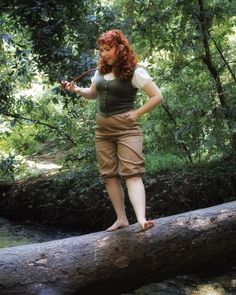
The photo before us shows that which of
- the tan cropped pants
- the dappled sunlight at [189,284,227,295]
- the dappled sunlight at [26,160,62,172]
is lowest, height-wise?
the dappled sunlight at [189,284,227,295]

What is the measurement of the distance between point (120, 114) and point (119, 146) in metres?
0.28

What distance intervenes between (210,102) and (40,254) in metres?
3.96

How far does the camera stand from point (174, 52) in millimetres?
7309

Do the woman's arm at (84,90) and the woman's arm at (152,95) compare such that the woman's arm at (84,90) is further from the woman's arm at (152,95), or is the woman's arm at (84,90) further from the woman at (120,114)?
the woman's arm at (152,95)

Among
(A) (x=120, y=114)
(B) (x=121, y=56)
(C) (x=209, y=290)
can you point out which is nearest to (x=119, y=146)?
(A) (x=120, y=114)

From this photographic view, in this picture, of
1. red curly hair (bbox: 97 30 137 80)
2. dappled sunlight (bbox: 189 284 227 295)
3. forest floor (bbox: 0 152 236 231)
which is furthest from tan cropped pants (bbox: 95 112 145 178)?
forest floor (bbox: 0 152 236 231)

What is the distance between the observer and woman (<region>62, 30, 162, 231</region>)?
3693 mm

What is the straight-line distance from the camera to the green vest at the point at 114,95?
147 inches

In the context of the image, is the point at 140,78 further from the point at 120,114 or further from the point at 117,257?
the point at 117,257

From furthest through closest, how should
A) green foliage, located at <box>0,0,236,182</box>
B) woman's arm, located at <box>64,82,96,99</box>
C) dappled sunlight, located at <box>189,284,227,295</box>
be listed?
green foliage, located at <box>0,0,236,182</box> → dappled sunlight, located at <box>189,284,227,295</box> → woman's arm, located at <box>64,82,96,99</box>

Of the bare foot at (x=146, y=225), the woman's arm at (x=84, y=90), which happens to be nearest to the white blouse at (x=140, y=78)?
the woman's arm at (x=84, y=90)

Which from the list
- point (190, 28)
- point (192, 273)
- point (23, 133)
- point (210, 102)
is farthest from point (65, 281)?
point (23, 133)

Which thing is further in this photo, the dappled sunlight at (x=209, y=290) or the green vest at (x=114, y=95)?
the dappled sunlight at (x=209, y=290)

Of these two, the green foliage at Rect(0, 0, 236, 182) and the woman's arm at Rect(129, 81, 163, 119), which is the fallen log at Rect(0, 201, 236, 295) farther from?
the green foliage at Rect(0, 0, 236, 182)
